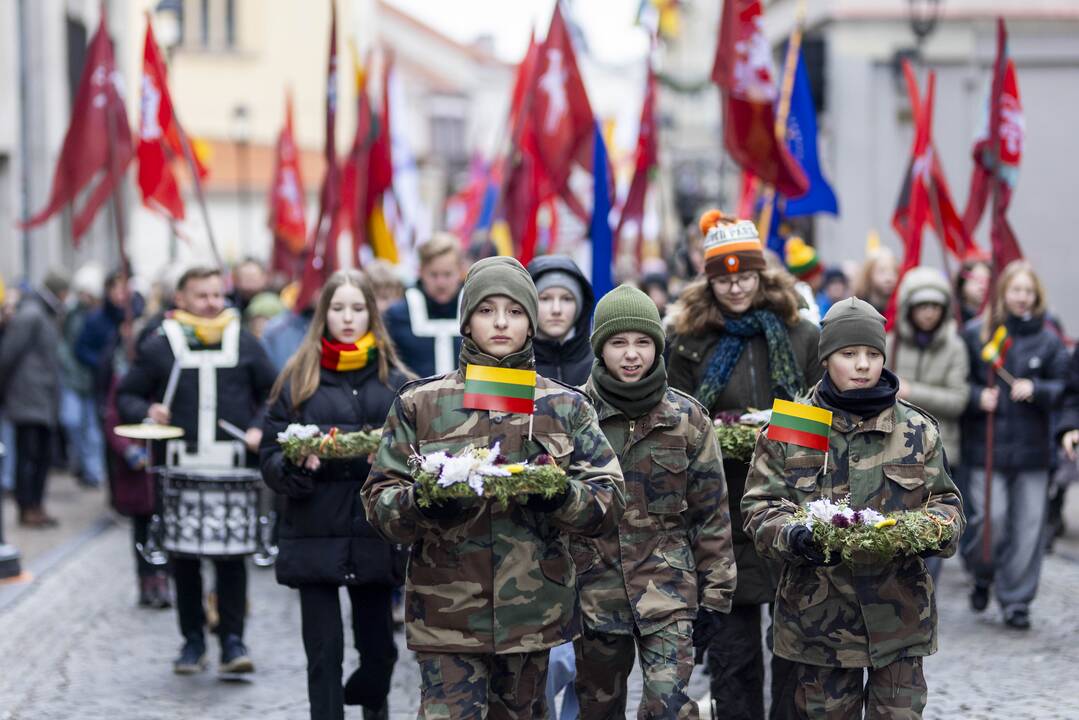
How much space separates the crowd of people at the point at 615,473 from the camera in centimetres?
511

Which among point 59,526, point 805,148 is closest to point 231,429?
point 805,148

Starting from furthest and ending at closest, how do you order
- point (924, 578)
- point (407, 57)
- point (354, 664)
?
point (407, 57) < point (354, 664) < point (924, 578)

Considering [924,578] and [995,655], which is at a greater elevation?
[924,578]

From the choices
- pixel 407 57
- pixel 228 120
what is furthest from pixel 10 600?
pixel 407 57

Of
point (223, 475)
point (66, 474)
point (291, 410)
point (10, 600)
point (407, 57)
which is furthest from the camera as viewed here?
point (407, 57)

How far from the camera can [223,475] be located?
7.59m

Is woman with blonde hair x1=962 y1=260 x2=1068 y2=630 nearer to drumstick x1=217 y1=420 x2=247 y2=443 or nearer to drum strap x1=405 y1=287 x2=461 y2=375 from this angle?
drum strap x1=405 y1=287 x2=461 y2=375

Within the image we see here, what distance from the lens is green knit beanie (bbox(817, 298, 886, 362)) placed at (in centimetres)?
552

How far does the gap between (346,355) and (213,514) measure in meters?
1.36

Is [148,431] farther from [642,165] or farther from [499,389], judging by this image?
[642,165]

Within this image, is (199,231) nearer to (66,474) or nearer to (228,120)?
(66,474)

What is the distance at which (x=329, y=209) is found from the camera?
41.2ft

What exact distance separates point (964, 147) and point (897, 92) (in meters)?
1.15

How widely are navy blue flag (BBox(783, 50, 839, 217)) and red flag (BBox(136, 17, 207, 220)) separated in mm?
4248
